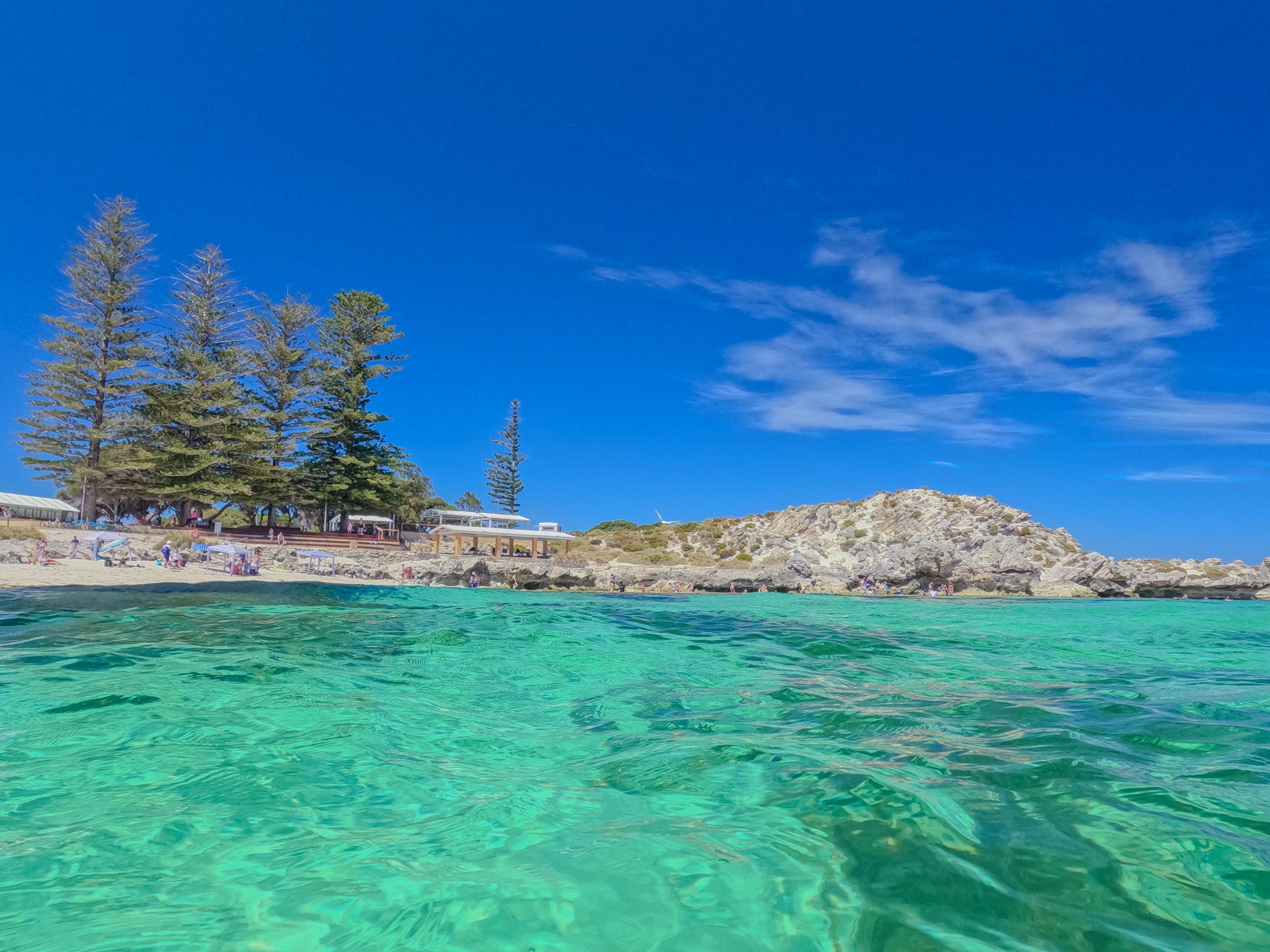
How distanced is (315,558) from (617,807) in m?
22.3

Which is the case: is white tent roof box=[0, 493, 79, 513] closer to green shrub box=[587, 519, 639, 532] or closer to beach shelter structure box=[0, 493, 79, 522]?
beach shelter structure box=[0, 493, 79, 522]

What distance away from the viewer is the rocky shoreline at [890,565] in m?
23.3

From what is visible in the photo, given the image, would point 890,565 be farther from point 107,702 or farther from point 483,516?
point 107,702

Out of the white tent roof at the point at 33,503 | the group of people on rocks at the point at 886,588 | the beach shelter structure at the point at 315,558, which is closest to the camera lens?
the beach shelter structure at the point at 315,558

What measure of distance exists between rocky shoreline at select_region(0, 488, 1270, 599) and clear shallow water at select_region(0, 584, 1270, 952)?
16982mm

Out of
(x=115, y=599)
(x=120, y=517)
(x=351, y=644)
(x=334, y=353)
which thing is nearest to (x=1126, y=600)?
(x=351, y=644)

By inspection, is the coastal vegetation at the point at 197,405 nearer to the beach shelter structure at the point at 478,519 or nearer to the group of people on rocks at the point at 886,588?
the beach shelter structure at the point at 478,519

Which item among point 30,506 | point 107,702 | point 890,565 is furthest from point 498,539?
point 107,702

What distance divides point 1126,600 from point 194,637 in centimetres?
2719

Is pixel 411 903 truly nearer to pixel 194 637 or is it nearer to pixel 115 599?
pixel 194 637

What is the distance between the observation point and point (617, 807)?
9.47 feet

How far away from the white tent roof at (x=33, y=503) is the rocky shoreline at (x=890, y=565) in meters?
10.4

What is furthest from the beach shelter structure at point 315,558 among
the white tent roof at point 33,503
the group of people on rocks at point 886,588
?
the group of people on rocks at point 886,588

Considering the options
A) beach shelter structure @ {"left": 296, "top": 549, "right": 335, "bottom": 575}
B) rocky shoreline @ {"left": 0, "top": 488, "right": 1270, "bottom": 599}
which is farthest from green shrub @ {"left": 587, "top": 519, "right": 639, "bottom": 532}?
beach shelter structure @ {"left": 296, "top": 549, "right": 335, "bottom": 575}
